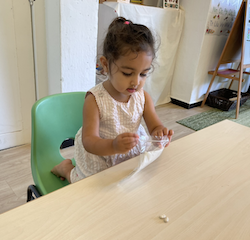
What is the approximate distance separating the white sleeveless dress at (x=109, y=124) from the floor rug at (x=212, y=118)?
1.62 metres

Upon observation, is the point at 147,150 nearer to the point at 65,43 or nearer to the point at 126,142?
the point at 126,142

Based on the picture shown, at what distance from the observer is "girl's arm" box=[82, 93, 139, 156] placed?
53cm

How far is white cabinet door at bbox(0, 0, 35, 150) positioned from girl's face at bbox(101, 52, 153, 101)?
3.22ft

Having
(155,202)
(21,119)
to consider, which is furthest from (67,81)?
(155,202)

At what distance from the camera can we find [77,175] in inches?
32.2

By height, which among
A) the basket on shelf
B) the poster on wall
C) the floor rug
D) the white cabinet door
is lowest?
the floor rug

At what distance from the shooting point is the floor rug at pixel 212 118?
2.43 meters

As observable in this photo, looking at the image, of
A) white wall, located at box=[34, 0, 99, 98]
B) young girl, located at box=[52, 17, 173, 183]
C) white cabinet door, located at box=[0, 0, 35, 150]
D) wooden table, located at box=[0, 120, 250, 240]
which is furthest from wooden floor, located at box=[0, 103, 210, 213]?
wooden table, located at box=[0, 120, 250, 240]

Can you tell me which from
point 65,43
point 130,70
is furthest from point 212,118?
point 130,70

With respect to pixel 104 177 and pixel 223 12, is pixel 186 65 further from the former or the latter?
pixel 104 177

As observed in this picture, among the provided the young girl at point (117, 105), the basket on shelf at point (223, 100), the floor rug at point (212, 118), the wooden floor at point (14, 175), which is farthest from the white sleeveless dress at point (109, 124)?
the basket on shelf at point (223, 100)

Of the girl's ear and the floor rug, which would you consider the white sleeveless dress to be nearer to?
the girl's ear

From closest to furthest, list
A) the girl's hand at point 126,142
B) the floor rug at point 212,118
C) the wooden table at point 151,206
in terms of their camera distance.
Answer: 1. the wooden table at point 151,206
2. the girl's hand at point 126,142
3. the floor rug at point 212,118

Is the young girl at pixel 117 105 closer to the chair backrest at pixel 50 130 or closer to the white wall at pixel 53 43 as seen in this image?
the chair backrest at pixel 50 130
